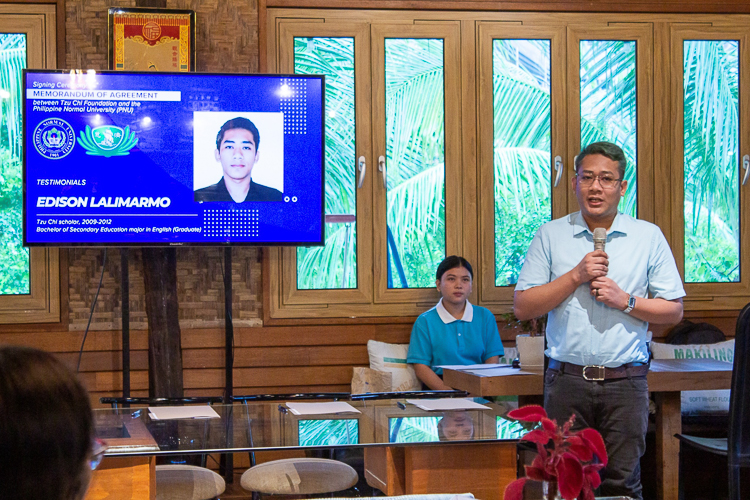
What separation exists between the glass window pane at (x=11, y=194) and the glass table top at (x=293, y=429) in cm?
228

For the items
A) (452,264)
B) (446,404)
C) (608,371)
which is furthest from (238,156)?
(608,371)

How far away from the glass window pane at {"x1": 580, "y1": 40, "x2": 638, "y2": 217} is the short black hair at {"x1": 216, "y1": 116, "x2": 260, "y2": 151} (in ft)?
6.86

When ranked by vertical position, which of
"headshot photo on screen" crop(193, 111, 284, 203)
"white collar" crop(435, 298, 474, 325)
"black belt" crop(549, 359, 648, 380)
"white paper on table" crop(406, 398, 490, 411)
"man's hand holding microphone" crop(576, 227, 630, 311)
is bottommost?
"white paper on table" crop(406, 398, 490, 411)

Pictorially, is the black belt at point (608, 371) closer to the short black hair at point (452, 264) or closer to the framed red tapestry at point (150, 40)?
the short black hair at point (452, 264)

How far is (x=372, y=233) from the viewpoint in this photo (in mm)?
4754

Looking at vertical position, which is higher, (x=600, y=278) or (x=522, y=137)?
(x=522, y=137)

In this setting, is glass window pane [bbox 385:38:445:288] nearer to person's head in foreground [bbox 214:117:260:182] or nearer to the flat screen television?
the flat screen television

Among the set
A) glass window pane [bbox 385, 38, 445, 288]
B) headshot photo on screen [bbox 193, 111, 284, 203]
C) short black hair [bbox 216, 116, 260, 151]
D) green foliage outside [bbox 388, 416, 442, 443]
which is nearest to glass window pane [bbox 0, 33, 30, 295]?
headshot photo on screen [bbox 193, 111, 284, 203]

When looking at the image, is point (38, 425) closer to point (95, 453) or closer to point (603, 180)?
point (95, 453)

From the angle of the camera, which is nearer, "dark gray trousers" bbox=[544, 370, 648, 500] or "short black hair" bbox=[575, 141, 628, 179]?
"dark gray trousers" bbox=[544, 370, 648, 500]

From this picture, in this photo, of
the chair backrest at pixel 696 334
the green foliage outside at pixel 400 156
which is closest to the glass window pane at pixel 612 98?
the chair backrest at pixel 696 334

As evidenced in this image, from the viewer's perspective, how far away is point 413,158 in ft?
15.7

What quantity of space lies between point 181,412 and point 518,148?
3086mm

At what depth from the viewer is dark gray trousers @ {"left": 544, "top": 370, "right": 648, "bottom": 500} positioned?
2543 millimetres
